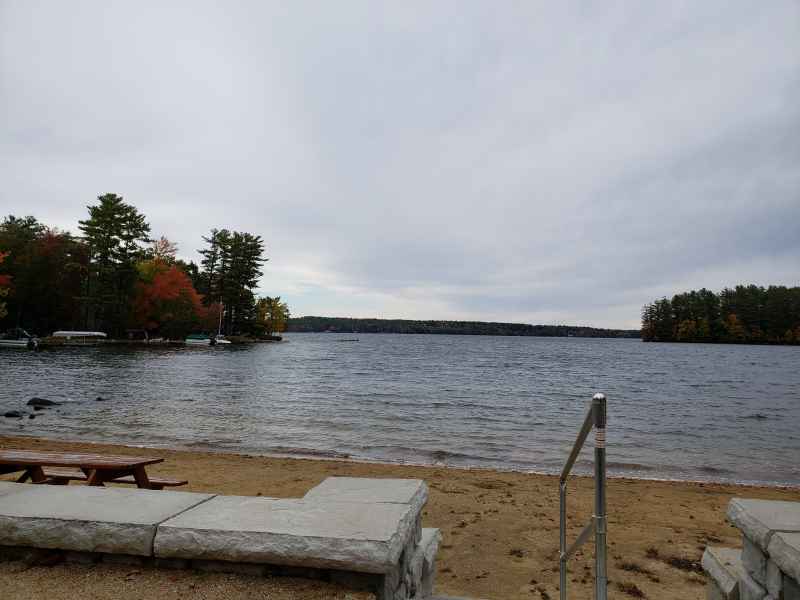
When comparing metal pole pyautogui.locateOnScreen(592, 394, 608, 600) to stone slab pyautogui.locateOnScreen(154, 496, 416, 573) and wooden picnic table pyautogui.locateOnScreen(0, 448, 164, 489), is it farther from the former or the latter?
wooden picnic table pyautogui.locateOnScreen(0, 448, 164, 489)

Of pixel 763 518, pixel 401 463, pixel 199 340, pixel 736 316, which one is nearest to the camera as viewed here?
pixel 763 518

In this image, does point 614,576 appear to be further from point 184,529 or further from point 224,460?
point 224,460

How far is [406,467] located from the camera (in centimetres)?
1039

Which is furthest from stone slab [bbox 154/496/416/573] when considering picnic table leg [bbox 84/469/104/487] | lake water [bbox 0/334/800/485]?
lake water [bbox 0/334/800/485]

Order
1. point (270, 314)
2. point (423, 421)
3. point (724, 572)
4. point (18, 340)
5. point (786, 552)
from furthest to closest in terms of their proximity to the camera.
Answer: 1. point (270, 314)
2. point (18, 340)
3. point (423, 421)
4. point (724, 572)
5. point (786, 552)

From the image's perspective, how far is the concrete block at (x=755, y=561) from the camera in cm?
270

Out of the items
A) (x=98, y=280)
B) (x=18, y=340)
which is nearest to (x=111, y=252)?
(x=98, y=280)

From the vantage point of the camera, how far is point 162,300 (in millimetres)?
70938

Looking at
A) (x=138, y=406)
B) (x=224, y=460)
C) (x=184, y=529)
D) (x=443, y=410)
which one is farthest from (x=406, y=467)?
(x=138, y=406)

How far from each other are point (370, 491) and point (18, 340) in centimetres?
6678

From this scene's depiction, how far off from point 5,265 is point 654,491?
69365 millimetres

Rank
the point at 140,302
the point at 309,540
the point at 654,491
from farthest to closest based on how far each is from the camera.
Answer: the point at 140,302
the point at 654,491
the point at 309,540

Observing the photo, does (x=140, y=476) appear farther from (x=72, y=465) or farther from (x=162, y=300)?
(x=162, y=300)

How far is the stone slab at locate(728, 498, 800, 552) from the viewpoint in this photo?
262 cm
